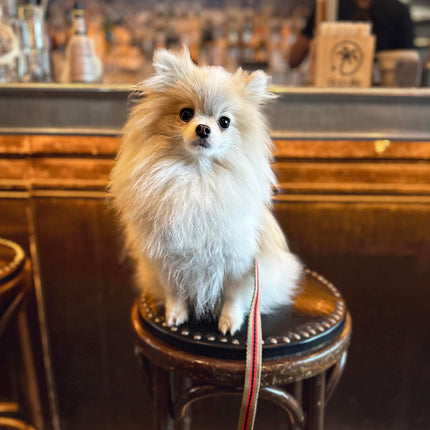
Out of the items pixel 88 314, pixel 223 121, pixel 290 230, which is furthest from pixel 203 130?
pixel 88 314

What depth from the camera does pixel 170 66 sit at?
0.71 m

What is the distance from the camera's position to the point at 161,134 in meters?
0.73

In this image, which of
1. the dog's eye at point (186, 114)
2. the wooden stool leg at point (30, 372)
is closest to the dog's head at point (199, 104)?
the dog's eye at point (186, 114)

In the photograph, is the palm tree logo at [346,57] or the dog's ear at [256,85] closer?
the dog's ear at [256,85]

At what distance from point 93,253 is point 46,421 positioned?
2.31 feet

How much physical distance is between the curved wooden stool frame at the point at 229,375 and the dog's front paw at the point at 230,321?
0.19ft

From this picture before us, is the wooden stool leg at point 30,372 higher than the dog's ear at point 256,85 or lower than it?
lower

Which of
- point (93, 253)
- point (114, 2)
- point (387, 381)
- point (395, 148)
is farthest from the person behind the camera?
point (114, 2)

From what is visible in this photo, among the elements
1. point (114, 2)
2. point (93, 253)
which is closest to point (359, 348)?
point (93, 253)

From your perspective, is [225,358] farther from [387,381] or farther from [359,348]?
[387,381]

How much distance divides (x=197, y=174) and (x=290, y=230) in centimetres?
64

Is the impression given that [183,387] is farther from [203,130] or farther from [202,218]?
[203,130]

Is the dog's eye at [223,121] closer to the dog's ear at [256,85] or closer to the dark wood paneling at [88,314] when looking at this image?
the dog's ear at [256,85]

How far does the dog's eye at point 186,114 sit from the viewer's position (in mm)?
709
